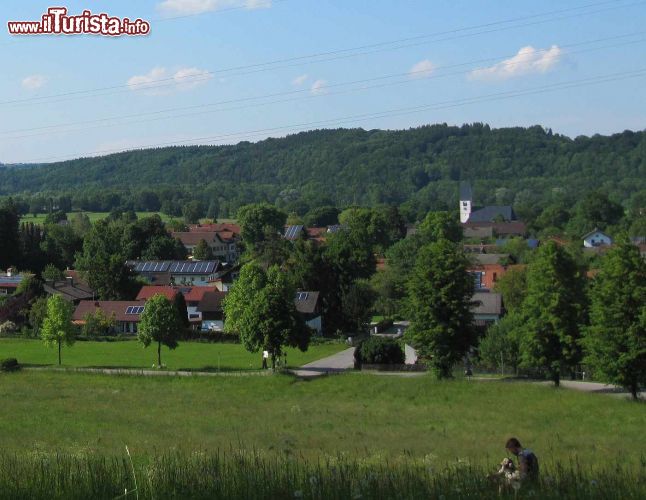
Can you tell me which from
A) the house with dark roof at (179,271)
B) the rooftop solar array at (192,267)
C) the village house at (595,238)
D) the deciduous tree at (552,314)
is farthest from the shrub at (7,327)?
the village house at (595,238)

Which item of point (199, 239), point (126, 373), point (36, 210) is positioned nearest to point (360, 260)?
point (126, 373)

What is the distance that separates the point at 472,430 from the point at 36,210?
175m

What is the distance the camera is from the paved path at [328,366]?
41.2 m

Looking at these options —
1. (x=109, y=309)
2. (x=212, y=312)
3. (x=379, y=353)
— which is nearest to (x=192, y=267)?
(x=212, y=312)

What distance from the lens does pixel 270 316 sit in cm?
4212

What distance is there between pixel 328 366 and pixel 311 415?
622 inches

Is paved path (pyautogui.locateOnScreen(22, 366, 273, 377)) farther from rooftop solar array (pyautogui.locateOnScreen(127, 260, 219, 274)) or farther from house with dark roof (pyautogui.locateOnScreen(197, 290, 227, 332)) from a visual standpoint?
rooftop solar array (pyautogui.locateOnScreen(127, 260, 219, 274))

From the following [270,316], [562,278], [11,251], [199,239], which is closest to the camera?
[562,278]

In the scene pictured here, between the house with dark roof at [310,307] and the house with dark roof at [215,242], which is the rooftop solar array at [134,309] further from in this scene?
the house with dark roof at [215,242]

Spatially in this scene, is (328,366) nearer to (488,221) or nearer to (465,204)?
(488,221)

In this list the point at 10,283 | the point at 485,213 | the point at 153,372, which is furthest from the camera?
the point at 485,213

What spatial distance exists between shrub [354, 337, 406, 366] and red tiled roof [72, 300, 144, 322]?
23965 mm

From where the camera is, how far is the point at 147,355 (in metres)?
50.4

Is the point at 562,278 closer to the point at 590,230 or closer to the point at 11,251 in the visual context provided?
the point at 11,251
